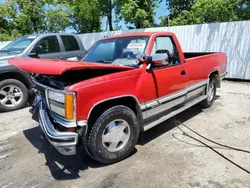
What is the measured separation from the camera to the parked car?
220 inches

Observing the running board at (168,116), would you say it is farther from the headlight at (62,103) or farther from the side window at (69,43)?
the side window at (69,43)

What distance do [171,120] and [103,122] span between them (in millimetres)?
2304

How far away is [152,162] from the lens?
10.5 ft

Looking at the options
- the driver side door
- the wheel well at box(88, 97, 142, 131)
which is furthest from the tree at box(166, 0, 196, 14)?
the wheel well at box(88, 97, 142, 131)

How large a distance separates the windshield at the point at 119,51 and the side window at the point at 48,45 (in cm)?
247

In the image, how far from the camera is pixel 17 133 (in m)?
4.46

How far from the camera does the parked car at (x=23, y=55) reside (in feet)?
18.3

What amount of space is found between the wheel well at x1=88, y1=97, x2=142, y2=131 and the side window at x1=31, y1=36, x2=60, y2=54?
401 centimetres

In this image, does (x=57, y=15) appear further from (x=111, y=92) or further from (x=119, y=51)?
(x=111, y=92)

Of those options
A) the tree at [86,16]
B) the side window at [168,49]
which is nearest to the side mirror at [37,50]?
the side window at [168,49]

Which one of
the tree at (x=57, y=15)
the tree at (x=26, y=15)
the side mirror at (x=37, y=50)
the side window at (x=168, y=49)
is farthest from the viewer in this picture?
the tree at (x=26, y=15)

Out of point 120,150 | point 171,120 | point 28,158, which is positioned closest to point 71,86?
point 120,150

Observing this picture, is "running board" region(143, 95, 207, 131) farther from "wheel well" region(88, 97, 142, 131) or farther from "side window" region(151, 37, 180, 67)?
"side window" region(151, 37, 180, 67)

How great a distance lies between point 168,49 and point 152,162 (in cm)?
226
